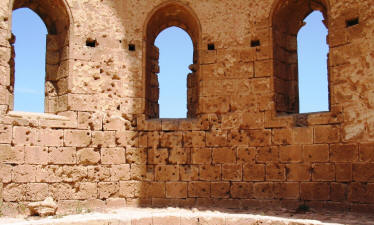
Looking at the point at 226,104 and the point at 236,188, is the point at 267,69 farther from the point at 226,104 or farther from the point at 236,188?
the point at 236,188

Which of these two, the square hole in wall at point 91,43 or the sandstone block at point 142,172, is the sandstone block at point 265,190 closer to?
the sandstone block at point 142,172

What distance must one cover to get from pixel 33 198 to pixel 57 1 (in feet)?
13.3

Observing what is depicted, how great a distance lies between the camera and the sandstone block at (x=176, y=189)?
29.4 feet

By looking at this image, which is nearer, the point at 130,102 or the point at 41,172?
the point at 41,172

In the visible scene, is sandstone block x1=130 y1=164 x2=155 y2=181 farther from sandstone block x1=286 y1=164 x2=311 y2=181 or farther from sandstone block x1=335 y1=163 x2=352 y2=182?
sandstone block x1=335 y1=163 x2=352 y2=182

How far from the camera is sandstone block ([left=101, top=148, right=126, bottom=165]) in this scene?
881 centimetres

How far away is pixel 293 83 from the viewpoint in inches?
362


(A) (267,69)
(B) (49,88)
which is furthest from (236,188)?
(B) (49,88)

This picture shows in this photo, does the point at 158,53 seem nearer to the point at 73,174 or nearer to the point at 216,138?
the point at 216,138

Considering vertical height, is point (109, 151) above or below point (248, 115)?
below

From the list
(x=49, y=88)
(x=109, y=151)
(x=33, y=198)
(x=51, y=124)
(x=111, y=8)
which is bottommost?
(x=33, y=198)

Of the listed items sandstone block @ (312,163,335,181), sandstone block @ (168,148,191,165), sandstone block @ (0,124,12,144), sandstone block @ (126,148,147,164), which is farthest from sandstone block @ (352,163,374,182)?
sandstone block @ (0,124,12,144)

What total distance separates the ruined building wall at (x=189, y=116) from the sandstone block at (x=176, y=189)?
0.07 ft

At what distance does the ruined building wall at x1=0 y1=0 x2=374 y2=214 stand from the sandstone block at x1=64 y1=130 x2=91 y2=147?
0.02 m
